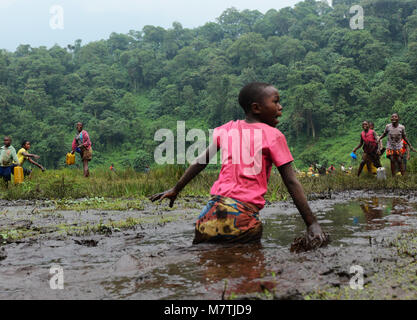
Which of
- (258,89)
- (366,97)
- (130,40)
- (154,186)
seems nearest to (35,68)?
(130,40)

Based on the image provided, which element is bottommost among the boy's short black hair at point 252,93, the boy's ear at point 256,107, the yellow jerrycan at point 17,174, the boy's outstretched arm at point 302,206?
the yellow jerrycan at point 17,174

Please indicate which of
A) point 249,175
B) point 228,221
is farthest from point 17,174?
point 249,175

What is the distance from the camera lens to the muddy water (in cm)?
227

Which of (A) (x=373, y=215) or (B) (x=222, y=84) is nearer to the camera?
(A) (x=373, y=215)

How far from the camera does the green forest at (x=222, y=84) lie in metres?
69.0

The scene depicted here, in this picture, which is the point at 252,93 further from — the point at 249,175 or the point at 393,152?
the point at 393,152

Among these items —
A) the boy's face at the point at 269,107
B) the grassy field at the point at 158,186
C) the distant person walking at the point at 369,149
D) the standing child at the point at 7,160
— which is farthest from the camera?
the distant person walking at the point at 369,149

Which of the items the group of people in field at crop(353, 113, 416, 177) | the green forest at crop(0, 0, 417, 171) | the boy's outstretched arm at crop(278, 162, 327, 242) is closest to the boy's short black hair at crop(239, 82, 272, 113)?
the boy's outstretched arm at crop(278, 162, 327, 242)

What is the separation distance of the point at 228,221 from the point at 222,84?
8319cm

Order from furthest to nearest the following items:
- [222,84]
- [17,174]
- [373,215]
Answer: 1. [222,84]
2. [17,174]
3. [373,215]

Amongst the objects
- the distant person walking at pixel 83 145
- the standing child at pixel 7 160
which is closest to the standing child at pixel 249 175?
the standing child at pixel 7 160

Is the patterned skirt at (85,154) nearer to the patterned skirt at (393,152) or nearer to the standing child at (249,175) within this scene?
the patterned skirt at (393,152)

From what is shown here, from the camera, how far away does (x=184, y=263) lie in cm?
288

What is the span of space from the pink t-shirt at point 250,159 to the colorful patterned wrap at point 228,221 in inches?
2.4
